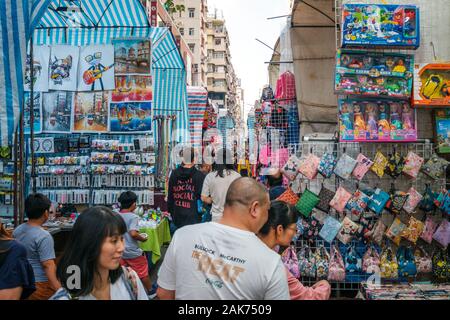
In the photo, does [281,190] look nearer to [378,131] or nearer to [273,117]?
[378,131]

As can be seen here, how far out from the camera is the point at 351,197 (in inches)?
231

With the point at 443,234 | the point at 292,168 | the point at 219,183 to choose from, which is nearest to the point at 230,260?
the point at 292,168

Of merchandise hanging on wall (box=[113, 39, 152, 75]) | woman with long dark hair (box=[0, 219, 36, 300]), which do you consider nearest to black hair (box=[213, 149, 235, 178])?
merchandise hanging on wall (box=[113, 39, 152, 75])

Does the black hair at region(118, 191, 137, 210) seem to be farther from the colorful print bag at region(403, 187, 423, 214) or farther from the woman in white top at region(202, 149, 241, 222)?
the colorful print bag at region(403, 187, 423, 214)

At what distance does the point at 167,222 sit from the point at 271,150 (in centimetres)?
269

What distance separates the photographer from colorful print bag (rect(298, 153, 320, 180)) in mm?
5828

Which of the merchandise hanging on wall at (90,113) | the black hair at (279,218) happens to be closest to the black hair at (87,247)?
the black hair at (279,218)

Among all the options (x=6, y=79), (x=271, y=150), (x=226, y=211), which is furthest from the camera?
(x=271, y=150)

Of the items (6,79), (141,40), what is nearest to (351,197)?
(6,79)

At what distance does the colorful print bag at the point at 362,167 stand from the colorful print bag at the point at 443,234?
1112 mm

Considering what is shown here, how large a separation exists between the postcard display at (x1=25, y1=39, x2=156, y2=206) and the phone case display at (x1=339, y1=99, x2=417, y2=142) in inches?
160

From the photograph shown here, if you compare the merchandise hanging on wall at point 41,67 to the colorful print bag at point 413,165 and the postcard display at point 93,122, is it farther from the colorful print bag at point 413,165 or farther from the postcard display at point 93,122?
the colorful print bag at point 413,165

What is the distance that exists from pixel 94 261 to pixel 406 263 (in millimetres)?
4512

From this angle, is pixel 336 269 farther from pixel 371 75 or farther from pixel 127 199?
pixel 127 199
